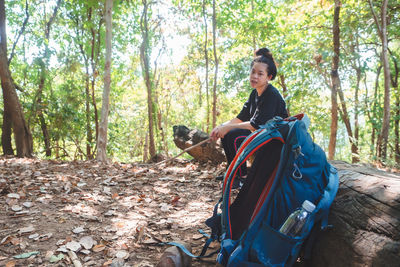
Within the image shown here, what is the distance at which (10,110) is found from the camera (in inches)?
280

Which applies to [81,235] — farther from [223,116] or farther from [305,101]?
[223,116]

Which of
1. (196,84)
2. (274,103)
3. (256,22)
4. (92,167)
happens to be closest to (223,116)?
(196,84)

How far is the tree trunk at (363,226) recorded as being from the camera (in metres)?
1.36

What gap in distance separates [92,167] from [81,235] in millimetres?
3394

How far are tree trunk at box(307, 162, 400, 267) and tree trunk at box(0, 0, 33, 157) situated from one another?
26.4 feet

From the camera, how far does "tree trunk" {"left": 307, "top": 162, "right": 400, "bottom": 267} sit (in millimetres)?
1359

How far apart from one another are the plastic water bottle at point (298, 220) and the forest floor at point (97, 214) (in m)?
0.81

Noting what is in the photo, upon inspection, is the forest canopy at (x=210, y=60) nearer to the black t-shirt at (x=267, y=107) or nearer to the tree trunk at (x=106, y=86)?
the tree trunk at (x=106, y=86)

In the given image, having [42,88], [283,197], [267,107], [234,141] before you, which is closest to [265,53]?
[267,107]

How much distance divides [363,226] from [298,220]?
0.37 metres

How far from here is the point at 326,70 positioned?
791 centimetres

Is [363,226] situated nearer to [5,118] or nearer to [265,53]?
[265,53]

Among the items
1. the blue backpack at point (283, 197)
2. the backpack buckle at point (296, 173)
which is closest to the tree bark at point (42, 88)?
the blue backpack at point (283, 197)

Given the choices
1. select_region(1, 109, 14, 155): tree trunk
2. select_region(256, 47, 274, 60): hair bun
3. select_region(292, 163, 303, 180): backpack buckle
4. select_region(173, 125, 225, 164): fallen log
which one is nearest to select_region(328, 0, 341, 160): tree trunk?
select_region(173, 125, 225, 164): fallen log
